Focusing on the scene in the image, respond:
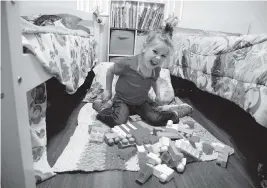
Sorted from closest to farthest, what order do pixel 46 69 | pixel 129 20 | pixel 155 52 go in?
pixel 46 69
pixel 155 52
pixel 129 20

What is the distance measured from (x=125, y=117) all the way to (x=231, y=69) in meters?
0.65

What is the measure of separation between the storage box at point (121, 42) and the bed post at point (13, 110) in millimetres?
2037

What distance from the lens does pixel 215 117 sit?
1.53m

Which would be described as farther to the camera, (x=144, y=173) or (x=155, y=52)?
(x=155, y=52)

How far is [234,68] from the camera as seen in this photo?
104 cm

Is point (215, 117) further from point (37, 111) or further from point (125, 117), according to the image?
point (37, 111)

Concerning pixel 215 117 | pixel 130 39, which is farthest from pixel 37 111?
pixel 130 39

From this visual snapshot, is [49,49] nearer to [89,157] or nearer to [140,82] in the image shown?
[89,157]

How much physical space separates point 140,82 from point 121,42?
1.32m

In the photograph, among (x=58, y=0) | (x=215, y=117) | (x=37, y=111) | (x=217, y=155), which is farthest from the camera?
(x=58, y=0)

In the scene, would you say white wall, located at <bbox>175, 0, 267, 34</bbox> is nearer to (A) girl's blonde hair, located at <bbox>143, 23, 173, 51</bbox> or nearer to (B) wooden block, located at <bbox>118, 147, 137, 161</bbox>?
(A) girl's blonde hair, located at <bbox>143, 23, 173, 51</bbox>

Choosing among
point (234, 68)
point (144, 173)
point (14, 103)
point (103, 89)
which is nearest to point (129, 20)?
point (103, 89)

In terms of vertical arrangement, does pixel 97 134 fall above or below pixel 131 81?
below

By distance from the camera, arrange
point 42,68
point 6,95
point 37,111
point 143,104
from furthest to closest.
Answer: point 143,104 < point 37,111 < point 42,68 < point 6,95
